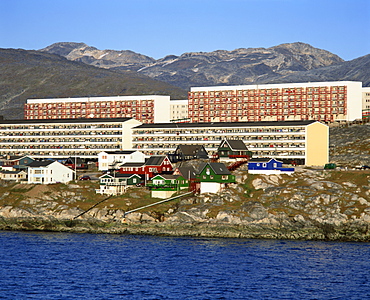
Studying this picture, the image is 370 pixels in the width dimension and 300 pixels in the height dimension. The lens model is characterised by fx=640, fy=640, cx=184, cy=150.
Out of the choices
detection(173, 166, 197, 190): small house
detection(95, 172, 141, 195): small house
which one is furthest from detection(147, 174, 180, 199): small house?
detection(95, 172, 141, 195): small house

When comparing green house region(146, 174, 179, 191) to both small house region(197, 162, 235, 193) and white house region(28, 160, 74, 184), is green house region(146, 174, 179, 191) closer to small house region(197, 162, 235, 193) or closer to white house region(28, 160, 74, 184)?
small house region(197, 162, 235, 193)

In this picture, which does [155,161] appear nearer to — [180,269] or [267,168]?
[267,168]

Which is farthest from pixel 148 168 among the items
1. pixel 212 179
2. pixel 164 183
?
pixel 212 179

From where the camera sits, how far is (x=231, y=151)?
194875 millimetres

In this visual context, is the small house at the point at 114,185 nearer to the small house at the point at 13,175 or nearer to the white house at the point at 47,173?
the white house at the point at 47,173

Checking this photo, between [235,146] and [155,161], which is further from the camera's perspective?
[235,146]

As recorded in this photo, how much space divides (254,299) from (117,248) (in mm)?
41533

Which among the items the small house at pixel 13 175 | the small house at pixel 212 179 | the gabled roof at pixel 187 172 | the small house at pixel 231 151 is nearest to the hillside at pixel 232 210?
the small house at pixel 212 179

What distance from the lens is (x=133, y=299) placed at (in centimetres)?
8350

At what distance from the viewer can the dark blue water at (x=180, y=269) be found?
87500 millimetres

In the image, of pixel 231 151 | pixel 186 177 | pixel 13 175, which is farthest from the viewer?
pixel 231 151

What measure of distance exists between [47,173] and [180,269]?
84654 mm

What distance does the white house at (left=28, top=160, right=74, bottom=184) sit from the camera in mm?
175875

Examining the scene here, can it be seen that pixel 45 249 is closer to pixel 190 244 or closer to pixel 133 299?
pixel 190 244
